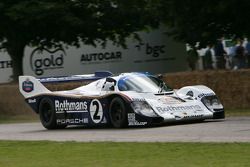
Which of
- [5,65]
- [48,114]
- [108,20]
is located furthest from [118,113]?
[5,65]

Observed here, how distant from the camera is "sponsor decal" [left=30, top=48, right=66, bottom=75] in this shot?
3575 cm

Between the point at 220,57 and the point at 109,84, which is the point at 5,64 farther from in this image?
the point at 109,84

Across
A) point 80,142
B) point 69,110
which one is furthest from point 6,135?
point 80,142

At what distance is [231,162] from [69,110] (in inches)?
332

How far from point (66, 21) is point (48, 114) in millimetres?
10577

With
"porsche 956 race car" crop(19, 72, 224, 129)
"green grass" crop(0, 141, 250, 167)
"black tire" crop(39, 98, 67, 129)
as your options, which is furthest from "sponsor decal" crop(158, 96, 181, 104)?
"green grass" crop(0, 141, 250, 167)

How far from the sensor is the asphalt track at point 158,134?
13.0 metres

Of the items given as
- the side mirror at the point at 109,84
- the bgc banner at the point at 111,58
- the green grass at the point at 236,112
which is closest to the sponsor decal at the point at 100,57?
the bgc banner at the point at 111,58

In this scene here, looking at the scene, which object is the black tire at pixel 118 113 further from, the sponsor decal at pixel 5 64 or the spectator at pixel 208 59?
the sponsor decal at pixel 5 64

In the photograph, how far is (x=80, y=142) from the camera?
13570 mm

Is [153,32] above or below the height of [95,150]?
above

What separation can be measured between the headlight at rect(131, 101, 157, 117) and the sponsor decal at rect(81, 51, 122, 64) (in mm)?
20408

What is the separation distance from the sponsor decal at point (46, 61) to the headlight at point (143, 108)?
2005 centimetres

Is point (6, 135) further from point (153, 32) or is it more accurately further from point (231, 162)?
point (153, 32)
